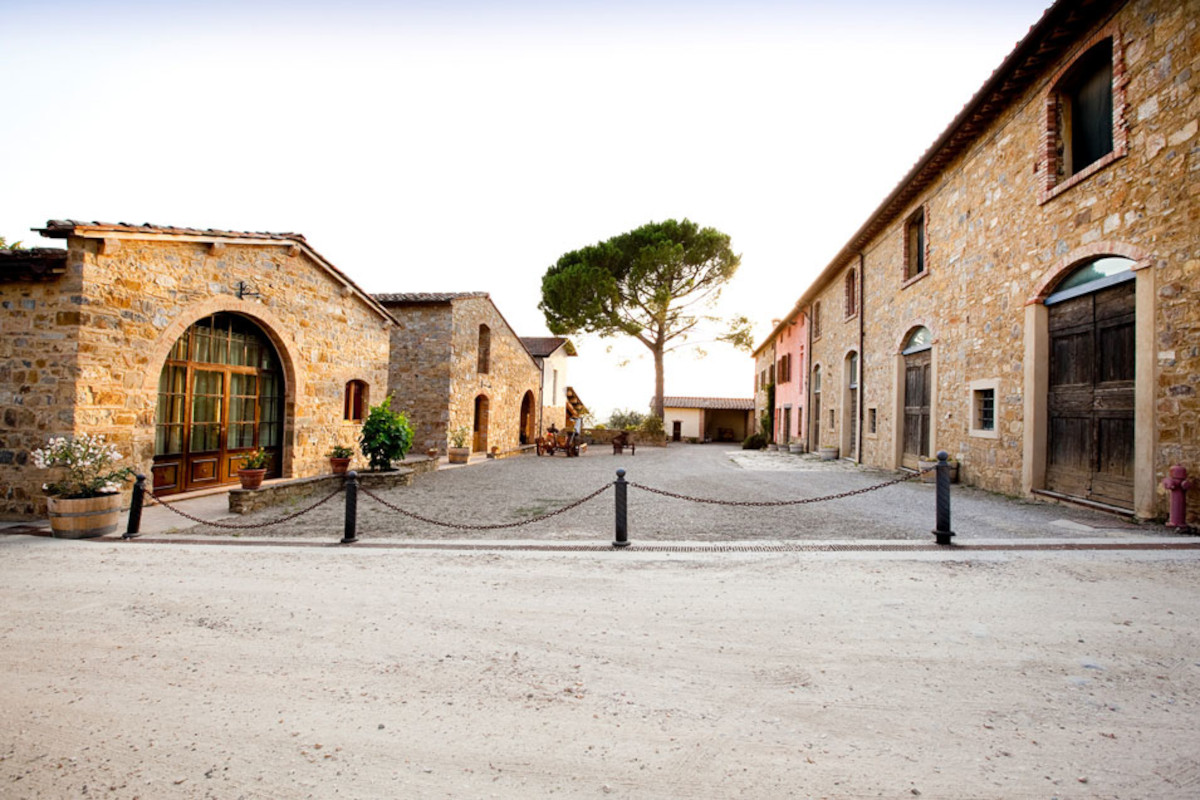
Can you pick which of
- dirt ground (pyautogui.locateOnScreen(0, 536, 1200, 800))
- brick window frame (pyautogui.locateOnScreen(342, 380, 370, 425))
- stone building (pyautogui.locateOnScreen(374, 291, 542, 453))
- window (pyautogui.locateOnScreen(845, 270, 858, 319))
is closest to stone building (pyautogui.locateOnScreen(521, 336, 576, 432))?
stone building (pyautogui.locateOnScreen(374, 291, 542, 453))

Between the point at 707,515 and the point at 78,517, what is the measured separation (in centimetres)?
705

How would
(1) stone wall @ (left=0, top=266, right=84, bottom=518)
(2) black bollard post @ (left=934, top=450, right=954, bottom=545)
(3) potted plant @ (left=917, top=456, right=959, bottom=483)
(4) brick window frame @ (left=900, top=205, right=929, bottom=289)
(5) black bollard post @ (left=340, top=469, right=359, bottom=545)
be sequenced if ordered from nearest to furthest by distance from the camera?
(2) black bollard post @ (left=934, top=450, right=954, bottom=545) < (5) black bollard post @ (left=340, top=469, right=359, bottom=545) < (1) stone wall @ (left=0, top=266, right=84, bottom=518) < (3) potted plant @ (left=917, top=456, right=959, bottom=483) < (4) brick window frame @ (left=900, top=205, right=929, bottom=289)

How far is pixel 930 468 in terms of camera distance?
10.1m

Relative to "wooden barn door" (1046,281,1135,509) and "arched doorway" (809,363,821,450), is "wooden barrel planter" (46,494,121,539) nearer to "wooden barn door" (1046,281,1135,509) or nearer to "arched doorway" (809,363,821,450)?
"wooden barn door" (1046,281,1135,509)

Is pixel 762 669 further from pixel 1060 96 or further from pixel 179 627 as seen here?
pixel 1060 96

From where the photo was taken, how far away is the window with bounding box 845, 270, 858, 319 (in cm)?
1608

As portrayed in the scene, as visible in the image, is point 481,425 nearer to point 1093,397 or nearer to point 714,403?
point 1093,397

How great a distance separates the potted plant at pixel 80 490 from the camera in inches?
232

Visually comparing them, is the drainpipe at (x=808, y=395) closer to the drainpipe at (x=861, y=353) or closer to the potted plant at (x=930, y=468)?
the drainpipe at (x=861, y=353)

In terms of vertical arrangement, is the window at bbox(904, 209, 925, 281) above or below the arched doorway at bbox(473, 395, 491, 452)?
above

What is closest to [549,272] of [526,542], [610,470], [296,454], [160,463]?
[610,470]

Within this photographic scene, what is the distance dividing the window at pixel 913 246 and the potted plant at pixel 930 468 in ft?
13.1

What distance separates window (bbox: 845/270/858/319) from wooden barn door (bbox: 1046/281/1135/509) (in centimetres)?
863

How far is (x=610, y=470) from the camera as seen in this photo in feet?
47.8
